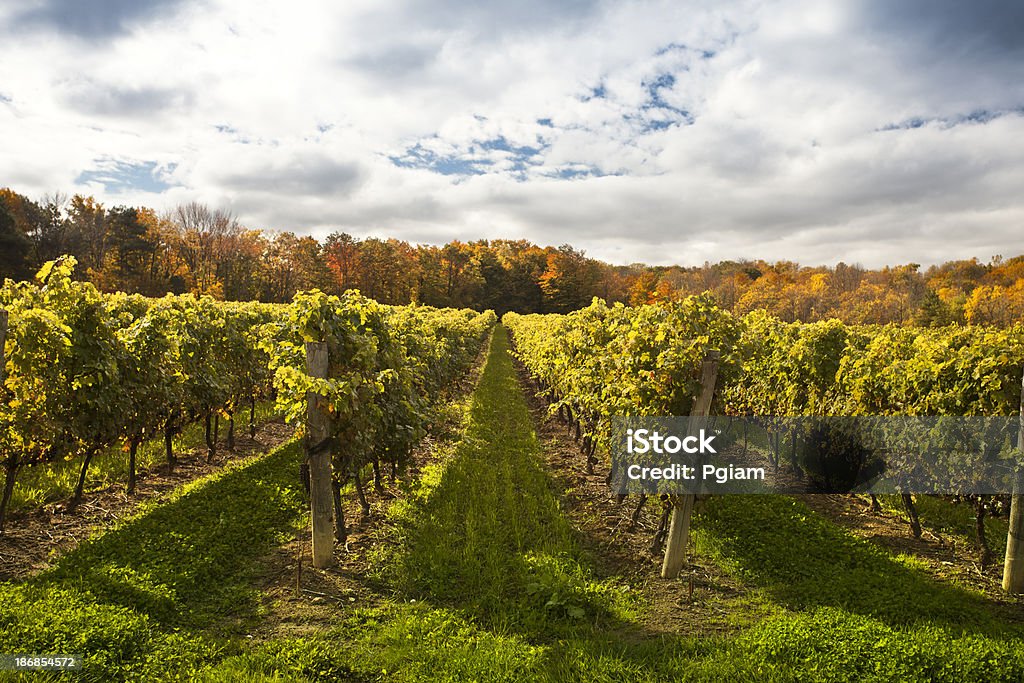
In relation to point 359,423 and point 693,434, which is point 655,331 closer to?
point 693,434

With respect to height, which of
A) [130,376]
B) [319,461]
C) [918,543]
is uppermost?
[130,376]

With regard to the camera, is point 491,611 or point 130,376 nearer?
point 491,611

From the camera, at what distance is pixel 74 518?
791cm

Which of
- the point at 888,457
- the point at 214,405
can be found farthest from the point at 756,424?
the point at 214,405

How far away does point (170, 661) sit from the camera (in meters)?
4.78

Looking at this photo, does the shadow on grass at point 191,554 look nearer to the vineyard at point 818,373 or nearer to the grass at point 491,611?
the grass at point 491,611

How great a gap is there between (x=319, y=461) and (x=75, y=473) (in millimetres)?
6091

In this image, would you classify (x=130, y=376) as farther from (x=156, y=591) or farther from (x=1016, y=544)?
(x=1016, y=544)

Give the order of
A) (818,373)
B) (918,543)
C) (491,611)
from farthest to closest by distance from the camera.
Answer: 1. (818,373)
2. (918,543)
3. (491,611)

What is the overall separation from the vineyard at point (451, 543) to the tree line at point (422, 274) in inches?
1560

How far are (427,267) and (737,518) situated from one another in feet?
231

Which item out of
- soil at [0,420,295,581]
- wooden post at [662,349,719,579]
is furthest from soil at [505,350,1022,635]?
soil at [0,420,295,581]

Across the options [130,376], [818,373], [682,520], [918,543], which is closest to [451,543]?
[682,520]

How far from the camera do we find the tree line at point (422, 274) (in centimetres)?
4934
